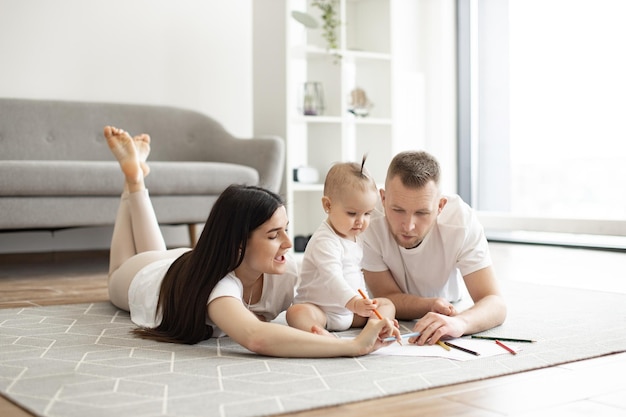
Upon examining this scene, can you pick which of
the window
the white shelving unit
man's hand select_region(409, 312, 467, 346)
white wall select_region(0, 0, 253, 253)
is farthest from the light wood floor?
the window

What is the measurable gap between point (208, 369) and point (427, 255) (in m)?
0.80

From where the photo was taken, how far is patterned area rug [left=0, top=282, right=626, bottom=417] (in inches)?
51.4

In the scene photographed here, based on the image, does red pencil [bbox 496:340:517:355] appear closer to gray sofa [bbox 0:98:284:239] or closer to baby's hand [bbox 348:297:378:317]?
baby's hand [bbox 348:297:378:317]

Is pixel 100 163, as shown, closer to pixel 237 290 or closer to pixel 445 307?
pixel 237 290

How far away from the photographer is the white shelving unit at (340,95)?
4469 millimetres

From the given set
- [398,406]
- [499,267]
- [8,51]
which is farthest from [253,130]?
[398,406]

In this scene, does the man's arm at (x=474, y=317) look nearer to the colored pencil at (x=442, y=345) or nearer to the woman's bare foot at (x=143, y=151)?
the colored pencil at (x=442, y=345)

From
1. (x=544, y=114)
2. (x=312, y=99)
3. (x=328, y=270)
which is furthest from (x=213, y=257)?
(x=544, y=114)

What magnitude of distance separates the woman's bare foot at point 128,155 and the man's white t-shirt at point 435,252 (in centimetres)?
90

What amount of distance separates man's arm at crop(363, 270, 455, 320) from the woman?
0.28 metres

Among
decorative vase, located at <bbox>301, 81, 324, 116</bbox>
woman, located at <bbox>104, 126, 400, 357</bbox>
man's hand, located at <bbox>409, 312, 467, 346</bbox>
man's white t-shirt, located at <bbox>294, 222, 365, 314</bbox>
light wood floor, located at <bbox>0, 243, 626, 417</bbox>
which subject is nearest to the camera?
light wood floor, located at <bbox>0, 243, 626, 417</bbox>

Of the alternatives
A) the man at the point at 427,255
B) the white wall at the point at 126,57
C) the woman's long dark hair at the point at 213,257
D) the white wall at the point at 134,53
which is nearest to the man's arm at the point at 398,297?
the man at the point at 427,255

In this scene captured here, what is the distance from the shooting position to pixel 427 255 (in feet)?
7.02

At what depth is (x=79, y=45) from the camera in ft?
14.3
